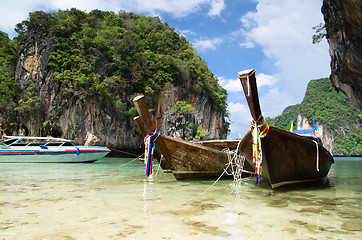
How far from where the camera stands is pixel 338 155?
65.3 metres

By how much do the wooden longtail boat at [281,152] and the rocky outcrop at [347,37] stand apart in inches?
132

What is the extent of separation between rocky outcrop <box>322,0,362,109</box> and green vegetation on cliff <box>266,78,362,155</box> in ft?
214

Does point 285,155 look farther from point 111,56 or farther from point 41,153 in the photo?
point 111,56

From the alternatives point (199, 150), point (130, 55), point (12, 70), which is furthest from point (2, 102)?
point (199, 150)

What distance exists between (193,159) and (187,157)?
218 millimetres

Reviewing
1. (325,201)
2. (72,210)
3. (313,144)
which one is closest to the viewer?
(72,210)

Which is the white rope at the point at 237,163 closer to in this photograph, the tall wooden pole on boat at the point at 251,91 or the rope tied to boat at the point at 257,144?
the rope tied to boat at the point at 257,144

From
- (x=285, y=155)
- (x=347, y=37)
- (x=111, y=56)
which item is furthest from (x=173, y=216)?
(x=111, y=56)

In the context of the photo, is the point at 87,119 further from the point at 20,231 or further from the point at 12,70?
the point at 20,231

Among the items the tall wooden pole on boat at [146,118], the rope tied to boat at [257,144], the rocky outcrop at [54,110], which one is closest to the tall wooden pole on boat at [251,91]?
the rope tied to boat at [257,144]

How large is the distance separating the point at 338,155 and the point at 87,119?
68138mm

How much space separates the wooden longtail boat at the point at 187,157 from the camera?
6.23 meters

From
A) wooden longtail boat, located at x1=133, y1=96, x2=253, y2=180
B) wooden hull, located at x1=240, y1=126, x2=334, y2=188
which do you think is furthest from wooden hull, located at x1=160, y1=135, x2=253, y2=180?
wooden hull, located at x1=240, y1=126, x2=334, y2=188

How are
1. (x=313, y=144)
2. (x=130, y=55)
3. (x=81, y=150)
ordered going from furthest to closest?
(x=130, y=55)
(x=81, y=150)
(x=313, y=144)
